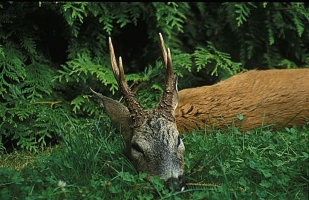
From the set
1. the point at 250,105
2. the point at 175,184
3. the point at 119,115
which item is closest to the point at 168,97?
the point at 119,115

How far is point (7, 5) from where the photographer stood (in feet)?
23.4

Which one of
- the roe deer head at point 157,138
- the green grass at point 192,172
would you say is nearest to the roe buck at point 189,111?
the roe deer head at point 157,138

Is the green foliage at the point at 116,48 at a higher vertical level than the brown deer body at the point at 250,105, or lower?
higher

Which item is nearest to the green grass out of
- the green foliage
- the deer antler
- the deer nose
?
the deer nose

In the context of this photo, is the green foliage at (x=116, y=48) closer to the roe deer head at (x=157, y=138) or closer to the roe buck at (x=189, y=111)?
the roe buck at (x=189, y=111)

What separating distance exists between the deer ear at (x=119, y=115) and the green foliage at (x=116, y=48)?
1247 millimetres

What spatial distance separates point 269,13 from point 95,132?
11.3 ft

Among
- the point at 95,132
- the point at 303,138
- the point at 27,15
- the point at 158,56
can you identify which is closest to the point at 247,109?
the point at 303,138

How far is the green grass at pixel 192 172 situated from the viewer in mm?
4215

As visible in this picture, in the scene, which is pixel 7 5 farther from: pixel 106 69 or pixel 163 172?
pixel 163 172

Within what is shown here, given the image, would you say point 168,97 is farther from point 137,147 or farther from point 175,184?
point 175,184

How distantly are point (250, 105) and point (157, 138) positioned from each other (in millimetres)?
1623

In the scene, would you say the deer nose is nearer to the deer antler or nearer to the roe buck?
the roe buck

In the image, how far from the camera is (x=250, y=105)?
5996 mm
